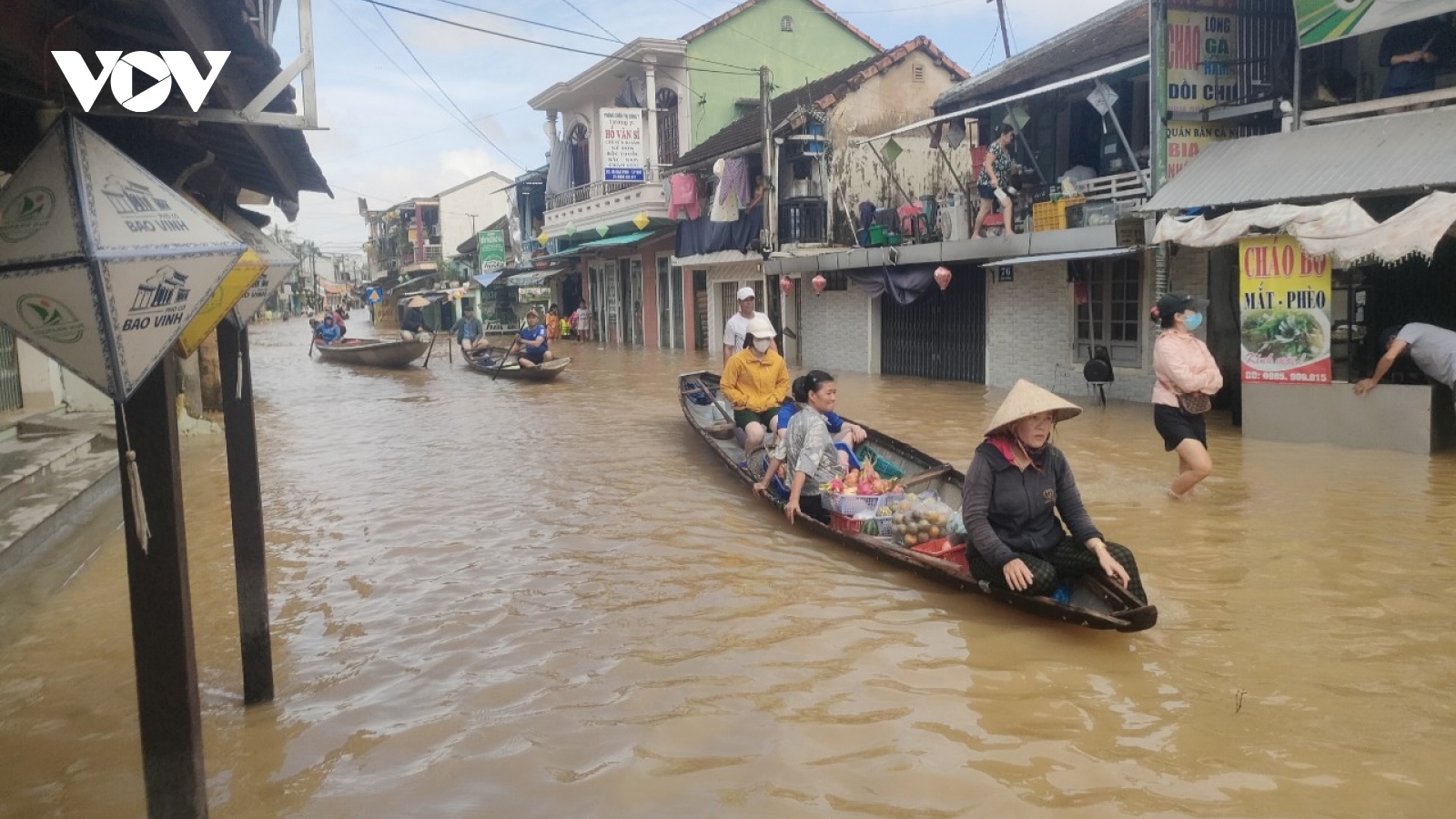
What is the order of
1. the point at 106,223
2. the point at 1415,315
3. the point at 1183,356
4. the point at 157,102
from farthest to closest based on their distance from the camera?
the point at 1415,315 < the point at 1183,356 < the point at 157,102 < the point at 106,223

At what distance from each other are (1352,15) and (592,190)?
22413 mm

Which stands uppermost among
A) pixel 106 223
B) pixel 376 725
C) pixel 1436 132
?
pixel 1436 132

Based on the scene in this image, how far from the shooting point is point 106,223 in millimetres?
3109

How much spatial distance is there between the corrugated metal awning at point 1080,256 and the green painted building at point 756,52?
14.7m

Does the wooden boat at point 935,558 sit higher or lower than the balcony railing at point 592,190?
lower

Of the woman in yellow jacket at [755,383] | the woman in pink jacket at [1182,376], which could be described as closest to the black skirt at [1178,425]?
the woman in pink jacket at [1182,376]

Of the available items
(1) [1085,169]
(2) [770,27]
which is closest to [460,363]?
(2) [770,27]

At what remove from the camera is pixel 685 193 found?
25797mm

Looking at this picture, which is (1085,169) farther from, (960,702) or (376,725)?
(376,725)

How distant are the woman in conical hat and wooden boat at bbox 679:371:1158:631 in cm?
13

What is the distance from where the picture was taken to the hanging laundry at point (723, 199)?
23.3 m

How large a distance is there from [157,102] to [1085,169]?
13.7 metres

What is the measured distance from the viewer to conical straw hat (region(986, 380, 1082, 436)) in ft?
16.5

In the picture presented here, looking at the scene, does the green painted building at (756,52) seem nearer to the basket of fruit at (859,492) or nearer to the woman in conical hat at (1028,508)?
the basket of fruit at (859,492)
